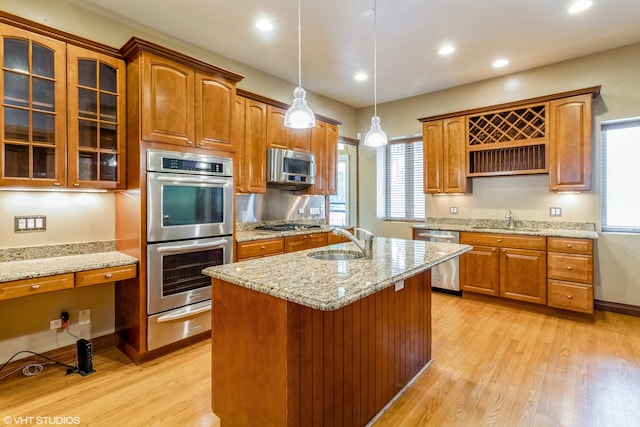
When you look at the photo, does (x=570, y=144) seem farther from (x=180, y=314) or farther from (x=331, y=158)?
(x=180, y=314)

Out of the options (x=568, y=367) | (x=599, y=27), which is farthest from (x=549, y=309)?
(x=599, y=27)

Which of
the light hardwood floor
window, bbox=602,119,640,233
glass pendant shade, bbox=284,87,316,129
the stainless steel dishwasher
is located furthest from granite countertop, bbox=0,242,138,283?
window, bbox=602,119,640,233

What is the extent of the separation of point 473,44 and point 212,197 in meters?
3.13

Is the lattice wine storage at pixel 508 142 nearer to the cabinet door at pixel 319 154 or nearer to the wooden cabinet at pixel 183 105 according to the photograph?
the cabinet door at pixel 319 154

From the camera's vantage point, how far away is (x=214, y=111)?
2986 millimetres

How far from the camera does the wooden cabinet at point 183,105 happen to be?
8.39ft

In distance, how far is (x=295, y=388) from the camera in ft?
4.82

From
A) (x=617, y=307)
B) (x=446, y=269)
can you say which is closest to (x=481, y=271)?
(x=446, y=269)

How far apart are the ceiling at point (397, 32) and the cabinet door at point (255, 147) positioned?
2.15 feet

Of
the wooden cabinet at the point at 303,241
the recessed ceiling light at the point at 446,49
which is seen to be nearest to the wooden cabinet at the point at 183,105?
the wooden cabinet at the point at 303,241

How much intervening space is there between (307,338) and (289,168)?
2764 mm

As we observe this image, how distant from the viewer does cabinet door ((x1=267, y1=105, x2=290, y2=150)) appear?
3.88 meters

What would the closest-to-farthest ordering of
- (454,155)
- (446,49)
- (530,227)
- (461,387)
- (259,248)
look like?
(461,387), (259,248), (446,49), (530,227), (454,155)

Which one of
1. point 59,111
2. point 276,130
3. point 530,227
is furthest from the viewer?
point 530,227
